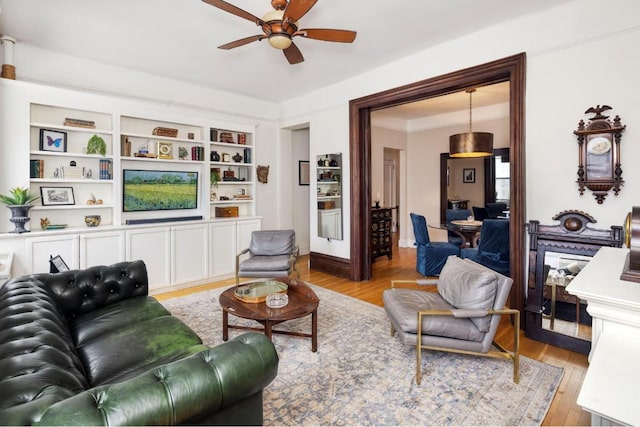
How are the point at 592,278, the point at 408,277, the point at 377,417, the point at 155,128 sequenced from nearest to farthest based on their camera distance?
the point at 592,278 → the point at 377,417 → the point at 155,128 → the point at 408,277

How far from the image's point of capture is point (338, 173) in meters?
5.17

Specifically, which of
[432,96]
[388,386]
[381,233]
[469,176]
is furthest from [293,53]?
[469,176]

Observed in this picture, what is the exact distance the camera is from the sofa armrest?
0.94 metres

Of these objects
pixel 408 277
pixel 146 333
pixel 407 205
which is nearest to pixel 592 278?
pixel 146 333

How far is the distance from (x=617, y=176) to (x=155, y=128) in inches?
210

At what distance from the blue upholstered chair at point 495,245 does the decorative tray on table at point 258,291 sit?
9.08 ft

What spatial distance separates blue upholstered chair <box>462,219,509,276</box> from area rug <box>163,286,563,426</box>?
181cm

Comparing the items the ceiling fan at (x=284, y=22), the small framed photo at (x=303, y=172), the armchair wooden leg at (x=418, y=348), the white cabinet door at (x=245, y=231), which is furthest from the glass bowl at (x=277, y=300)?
the small framed photo at (x=303, y=172)

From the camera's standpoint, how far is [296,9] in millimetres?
2340

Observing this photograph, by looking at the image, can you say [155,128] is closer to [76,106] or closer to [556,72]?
[76,106]

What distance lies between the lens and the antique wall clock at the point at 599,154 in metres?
2.66

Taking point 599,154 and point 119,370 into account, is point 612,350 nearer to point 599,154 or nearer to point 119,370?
point 119,370

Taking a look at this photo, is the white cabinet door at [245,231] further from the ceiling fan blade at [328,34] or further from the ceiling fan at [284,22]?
the ceiling fan blade at [328,34]

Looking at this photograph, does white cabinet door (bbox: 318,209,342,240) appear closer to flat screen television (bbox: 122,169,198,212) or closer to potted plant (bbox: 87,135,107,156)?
flat screen television (bbox: 122,169,198,212)
